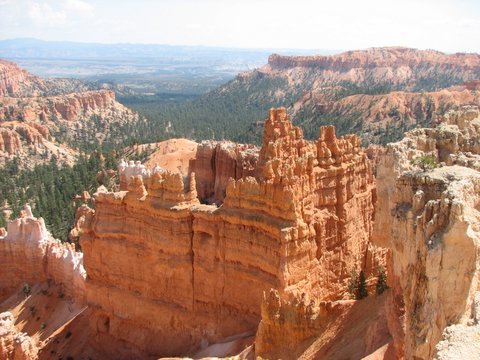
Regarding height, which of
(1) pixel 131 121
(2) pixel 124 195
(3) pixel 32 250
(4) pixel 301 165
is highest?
(4) pixel 301 165

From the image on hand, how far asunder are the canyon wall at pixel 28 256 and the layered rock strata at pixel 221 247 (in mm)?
7415

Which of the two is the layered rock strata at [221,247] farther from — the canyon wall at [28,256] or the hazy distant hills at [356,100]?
the hazy distant hills at [356,100]

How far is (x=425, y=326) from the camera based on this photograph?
9555 mm

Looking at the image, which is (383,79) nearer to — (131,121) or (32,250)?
(131,121)

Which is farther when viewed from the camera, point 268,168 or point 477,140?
point 268,168

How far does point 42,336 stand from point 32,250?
6186 mm

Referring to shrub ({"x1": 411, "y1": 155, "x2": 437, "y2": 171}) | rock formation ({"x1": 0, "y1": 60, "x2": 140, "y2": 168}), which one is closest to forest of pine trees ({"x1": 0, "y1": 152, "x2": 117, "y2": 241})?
rock formation ({"x1": 0, "y1": 60, "x2": 140, "y2": 168})

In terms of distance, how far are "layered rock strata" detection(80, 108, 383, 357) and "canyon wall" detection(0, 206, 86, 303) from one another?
7415mm

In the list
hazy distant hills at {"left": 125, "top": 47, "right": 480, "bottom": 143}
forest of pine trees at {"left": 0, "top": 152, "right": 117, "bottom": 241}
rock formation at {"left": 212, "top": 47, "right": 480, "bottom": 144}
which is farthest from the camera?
hazy distant hills at {"left": 125, "top": 47, "right": 480, "bottom": 143}

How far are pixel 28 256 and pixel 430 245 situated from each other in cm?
2946

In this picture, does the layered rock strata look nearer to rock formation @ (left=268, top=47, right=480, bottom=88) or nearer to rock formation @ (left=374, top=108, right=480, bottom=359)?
rock formation @ (left=374, top=108, right=480, bottom=359)

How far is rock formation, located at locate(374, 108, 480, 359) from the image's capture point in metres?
8.95

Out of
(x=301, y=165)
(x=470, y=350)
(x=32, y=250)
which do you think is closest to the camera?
→ (x=470, y=350)

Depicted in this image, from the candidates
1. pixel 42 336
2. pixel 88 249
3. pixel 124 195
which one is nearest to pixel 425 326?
pixel 124 195
